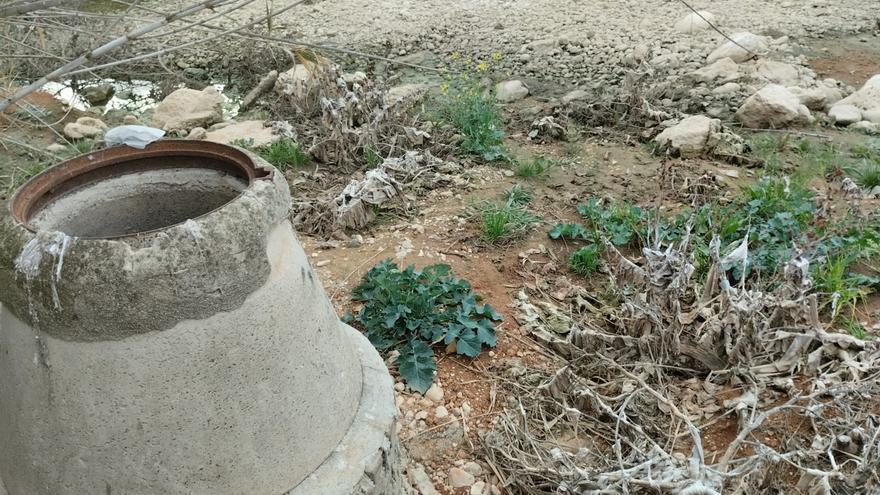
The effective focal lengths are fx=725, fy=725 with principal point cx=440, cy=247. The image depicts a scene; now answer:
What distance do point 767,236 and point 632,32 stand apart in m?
4.35

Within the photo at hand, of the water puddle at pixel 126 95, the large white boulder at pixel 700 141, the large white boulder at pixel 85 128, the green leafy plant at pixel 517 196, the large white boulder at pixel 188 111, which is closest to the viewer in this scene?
the green leafy plant at pixel 517 196

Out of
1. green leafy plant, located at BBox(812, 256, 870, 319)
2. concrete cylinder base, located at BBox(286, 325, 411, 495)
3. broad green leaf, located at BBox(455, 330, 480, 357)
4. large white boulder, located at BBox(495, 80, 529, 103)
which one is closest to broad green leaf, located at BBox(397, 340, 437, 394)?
broad green leaf, located at BBox(455, 330, 480, 357)

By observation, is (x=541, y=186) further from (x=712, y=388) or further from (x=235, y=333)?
(x=235, y=333)

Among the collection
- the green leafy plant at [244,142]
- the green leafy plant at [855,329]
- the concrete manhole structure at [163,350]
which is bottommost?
the green leafy plant at [244,142]

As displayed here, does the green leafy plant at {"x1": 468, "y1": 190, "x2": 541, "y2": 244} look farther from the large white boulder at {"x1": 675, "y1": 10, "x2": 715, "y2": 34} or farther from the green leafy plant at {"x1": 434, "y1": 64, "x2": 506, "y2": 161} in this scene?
the large white boulder at {"x1": 675, "y1": 10, "x2": 715, "y2": 34}

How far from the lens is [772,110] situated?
565 centimetres

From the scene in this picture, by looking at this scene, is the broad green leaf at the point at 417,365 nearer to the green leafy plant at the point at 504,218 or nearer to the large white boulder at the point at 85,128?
the green leafy plant at the point at 504,218

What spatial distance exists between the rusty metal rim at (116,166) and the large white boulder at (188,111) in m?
4.51

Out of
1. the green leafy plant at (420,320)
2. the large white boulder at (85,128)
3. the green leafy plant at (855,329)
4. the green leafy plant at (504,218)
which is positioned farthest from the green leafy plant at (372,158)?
the green leafy plant at (855,329)

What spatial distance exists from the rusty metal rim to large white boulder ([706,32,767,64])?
603 centimetres

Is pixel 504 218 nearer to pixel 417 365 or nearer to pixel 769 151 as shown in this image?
pixel 417 365

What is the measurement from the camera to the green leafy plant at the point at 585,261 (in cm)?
399

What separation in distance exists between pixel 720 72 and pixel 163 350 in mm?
6122

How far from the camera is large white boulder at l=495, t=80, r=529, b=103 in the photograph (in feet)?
21.4
